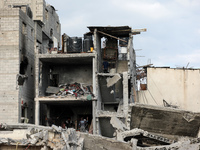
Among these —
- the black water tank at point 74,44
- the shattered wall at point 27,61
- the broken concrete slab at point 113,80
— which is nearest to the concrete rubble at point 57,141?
the shattered wall at point 27,61

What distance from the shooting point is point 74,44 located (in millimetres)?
31672

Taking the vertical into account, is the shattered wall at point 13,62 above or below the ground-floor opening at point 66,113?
above

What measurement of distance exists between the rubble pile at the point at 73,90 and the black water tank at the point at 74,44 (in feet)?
9.59

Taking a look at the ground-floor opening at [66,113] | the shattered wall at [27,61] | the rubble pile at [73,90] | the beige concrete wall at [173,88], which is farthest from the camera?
the beige concrete wall at [173,88]

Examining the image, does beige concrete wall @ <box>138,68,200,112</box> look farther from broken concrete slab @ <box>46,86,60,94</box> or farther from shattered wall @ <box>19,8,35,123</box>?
shattered wall @ <box>19,8,35,123</box>

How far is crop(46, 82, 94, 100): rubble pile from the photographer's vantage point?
2972 centimetres

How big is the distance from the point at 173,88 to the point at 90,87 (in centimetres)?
897

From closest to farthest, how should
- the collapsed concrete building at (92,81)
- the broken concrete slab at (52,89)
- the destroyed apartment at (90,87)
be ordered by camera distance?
the destroyed apartment at (90,87), the collapsed concrete building at (92,81), the broken concrete slab at (52,89)

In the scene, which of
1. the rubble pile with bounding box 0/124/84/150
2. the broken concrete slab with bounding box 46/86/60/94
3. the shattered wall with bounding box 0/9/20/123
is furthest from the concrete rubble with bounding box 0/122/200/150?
the broken concrete slab with bounding box 46/86/60/94

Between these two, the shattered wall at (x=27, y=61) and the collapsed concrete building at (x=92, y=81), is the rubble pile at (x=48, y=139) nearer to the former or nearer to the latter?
the collapsed concrete building at (x=92, y=81)

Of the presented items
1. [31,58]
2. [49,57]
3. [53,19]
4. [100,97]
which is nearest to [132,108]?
[100,97]

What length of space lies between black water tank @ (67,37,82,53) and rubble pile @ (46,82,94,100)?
115 inches

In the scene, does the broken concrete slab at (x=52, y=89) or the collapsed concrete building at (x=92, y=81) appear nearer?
the collapsed concrete building at (x=92, y=81)

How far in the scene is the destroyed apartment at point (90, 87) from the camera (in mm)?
26891
